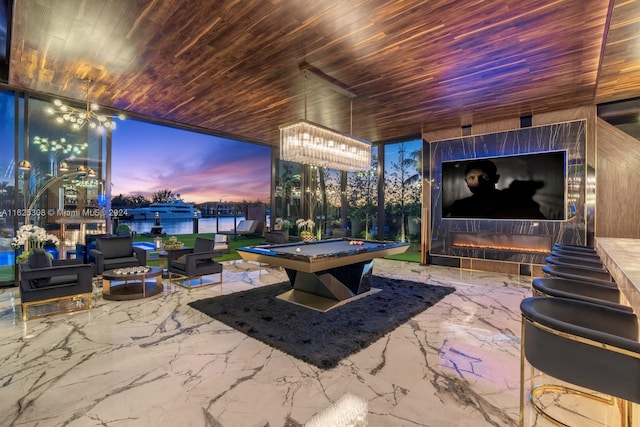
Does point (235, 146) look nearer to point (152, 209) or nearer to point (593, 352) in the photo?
point (152, 209)

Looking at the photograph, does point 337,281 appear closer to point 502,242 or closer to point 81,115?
point 502,242

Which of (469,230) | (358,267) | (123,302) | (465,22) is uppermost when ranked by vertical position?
(465,22)

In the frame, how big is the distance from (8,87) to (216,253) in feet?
14.7

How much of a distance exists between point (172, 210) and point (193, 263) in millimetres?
4928

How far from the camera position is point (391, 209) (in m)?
8.86

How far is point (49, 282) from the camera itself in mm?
4086

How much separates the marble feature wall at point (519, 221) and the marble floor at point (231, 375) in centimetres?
317

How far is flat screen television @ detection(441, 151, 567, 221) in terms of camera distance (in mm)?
6066

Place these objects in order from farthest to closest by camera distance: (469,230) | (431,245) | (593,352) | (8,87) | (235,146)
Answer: (235,146), (431,245), (469,230), (8,87), (593,352)

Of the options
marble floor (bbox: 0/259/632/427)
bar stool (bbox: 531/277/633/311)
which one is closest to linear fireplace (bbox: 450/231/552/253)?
marble floor (bbox: 0/259/632/427)

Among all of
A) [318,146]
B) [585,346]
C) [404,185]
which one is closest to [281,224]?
[404,185]

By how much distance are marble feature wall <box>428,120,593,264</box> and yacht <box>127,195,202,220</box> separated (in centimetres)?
719

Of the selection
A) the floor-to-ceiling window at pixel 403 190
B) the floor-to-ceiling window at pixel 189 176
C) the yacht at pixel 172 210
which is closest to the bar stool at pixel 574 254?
the floor-to-ceiling window at pixel 403 190

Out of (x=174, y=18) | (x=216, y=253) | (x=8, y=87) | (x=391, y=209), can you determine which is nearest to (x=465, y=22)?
(x=174, y=18)
